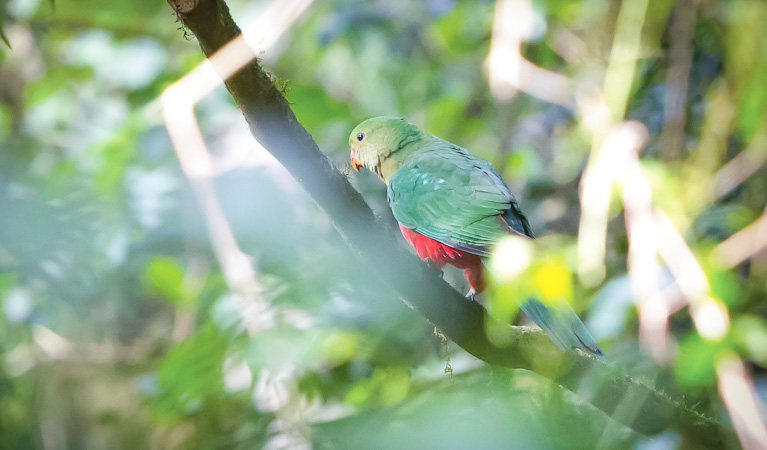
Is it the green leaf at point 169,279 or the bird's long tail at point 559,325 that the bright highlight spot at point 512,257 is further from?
the green leaf at point 169,279

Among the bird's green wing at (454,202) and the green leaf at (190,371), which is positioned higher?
the bird's green wing at (454,202)

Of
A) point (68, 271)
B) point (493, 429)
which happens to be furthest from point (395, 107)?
point (493, 429)

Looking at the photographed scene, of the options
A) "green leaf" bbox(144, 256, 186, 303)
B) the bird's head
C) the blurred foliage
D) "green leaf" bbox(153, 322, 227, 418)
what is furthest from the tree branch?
"green leaf" bbox(144, 256, 186, 303)

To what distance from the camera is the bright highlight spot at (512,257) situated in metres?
1.81

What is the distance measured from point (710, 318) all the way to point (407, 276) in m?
1.63

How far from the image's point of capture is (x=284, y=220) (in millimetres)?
3586

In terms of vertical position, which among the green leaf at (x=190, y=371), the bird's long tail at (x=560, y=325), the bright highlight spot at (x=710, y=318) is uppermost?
the green leaf at (x=190, y=371)

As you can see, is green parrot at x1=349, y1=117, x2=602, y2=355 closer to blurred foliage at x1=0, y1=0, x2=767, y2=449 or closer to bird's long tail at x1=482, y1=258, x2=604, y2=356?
bird's long tail at x1=482, y1=258, x2=604, y2=356

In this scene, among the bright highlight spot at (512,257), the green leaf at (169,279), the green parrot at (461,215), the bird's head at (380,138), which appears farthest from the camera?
the green leaf at (169,279)

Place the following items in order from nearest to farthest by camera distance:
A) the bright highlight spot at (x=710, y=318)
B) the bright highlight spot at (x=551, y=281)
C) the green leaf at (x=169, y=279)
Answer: the bright highlight spot at (x=551, y=281)
the bright highlight spot at (x=710, y=318)
the green leaf at (x=169, y=279)

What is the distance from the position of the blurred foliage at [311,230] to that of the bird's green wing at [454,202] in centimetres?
24

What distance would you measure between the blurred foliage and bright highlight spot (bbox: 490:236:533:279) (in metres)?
0.04

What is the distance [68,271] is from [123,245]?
0.65 meters

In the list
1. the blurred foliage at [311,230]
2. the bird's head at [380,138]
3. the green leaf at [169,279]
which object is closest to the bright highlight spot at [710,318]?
the blurred foliage at [311,230]
